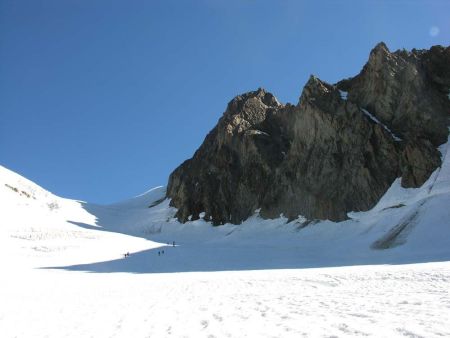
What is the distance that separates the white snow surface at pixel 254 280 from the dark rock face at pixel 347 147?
307 centimetres

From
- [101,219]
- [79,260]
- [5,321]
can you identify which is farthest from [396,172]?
[101,219]

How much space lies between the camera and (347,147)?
202 ft

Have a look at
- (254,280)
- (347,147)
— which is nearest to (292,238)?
(347,147)

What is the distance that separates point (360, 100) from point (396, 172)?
611 inches

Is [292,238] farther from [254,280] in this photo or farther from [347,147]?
[254,280]

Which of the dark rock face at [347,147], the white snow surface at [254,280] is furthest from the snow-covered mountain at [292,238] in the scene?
the dark rock face at [347,147]

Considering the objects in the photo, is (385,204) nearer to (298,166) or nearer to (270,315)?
(298,166)

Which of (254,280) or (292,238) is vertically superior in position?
(292,238)

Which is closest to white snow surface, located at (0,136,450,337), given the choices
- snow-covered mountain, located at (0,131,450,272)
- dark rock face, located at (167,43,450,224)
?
snow-covered mountain, located at (0,131,450,272)

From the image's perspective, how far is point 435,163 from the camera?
48.8 m

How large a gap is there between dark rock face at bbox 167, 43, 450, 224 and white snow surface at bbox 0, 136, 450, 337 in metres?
3.07

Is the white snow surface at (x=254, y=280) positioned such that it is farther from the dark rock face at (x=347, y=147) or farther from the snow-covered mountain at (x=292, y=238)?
the dark rock face at (x=347, y=147)

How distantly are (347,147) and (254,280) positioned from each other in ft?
142

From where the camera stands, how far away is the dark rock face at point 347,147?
180 feet
